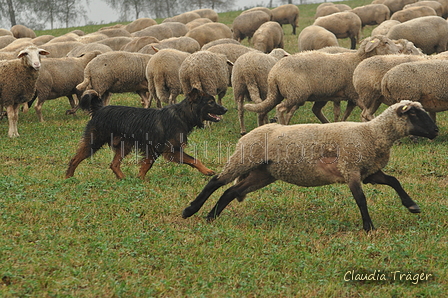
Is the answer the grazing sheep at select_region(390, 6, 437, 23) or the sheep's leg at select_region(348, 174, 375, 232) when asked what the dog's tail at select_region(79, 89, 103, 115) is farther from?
the grazing sheep at select_region(390, 6, 437, 23)

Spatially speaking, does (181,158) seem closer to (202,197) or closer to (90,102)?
(90,102)

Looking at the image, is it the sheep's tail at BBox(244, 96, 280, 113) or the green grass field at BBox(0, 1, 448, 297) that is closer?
the green grass field at BBox(0, 1, 448, 297)

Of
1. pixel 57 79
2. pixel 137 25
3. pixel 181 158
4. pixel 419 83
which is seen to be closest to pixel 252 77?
pixel 419 83

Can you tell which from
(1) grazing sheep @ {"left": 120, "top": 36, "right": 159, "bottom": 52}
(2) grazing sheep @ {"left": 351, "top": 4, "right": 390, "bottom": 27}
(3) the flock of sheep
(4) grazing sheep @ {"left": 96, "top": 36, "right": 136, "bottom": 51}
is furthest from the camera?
(2) grazing sheep @ {"left": 351, "top": 4, "right": 390, "bottom": 27}

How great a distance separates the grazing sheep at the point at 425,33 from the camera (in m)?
17.7

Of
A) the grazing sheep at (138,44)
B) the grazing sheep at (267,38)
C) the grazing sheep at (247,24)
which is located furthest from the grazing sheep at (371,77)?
the grazing sheep at (247,24)

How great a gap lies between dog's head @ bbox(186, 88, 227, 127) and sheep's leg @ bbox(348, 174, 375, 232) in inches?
116

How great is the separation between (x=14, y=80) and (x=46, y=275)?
307 inches

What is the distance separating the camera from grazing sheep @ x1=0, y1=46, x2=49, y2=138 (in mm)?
11664

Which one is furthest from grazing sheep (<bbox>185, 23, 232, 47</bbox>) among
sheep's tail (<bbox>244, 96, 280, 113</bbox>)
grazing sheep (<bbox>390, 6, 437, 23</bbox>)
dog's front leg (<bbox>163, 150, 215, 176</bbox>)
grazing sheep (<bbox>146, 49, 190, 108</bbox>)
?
dog's front leg (<bbox>163, 150, 215, 176</bbox>)

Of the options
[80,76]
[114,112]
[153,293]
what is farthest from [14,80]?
[153,293]

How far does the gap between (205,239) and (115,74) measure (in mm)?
8497

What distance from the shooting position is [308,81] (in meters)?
10.9

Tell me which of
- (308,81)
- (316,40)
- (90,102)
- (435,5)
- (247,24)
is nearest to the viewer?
(90,102)
